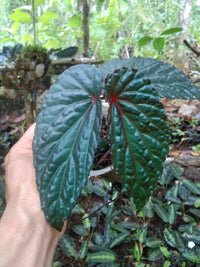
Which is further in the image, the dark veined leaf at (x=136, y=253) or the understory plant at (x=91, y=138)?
the dark veined leaf at (x=136, y=253)

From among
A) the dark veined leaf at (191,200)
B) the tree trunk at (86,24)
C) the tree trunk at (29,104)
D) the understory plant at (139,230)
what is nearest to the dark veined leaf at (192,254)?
the understory plant at (139,230)

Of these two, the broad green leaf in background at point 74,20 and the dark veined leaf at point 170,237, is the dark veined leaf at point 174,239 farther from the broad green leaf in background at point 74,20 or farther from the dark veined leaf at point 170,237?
the broad green leaf in background at point 74,20

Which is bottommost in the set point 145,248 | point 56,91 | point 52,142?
point 145,248

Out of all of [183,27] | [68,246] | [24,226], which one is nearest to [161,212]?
[68,246]

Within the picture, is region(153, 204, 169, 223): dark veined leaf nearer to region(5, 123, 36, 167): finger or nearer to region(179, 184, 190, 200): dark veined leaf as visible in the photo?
region(179, 184, 190, 200): dark veined leaf

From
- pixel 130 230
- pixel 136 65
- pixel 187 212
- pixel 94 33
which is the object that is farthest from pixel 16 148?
pixel 94 33

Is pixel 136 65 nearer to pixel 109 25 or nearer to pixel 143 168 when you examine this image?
pixel 143 168

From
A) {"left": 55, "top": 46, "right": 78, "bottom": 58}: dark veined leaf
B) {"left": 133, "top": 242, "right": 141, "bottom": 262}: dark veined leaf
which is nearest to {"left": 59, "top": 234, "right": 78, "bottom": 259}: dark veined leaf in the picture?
{"left": 133, "top": 242, "right": 141, "bottom": 262}: dark veined leaf
